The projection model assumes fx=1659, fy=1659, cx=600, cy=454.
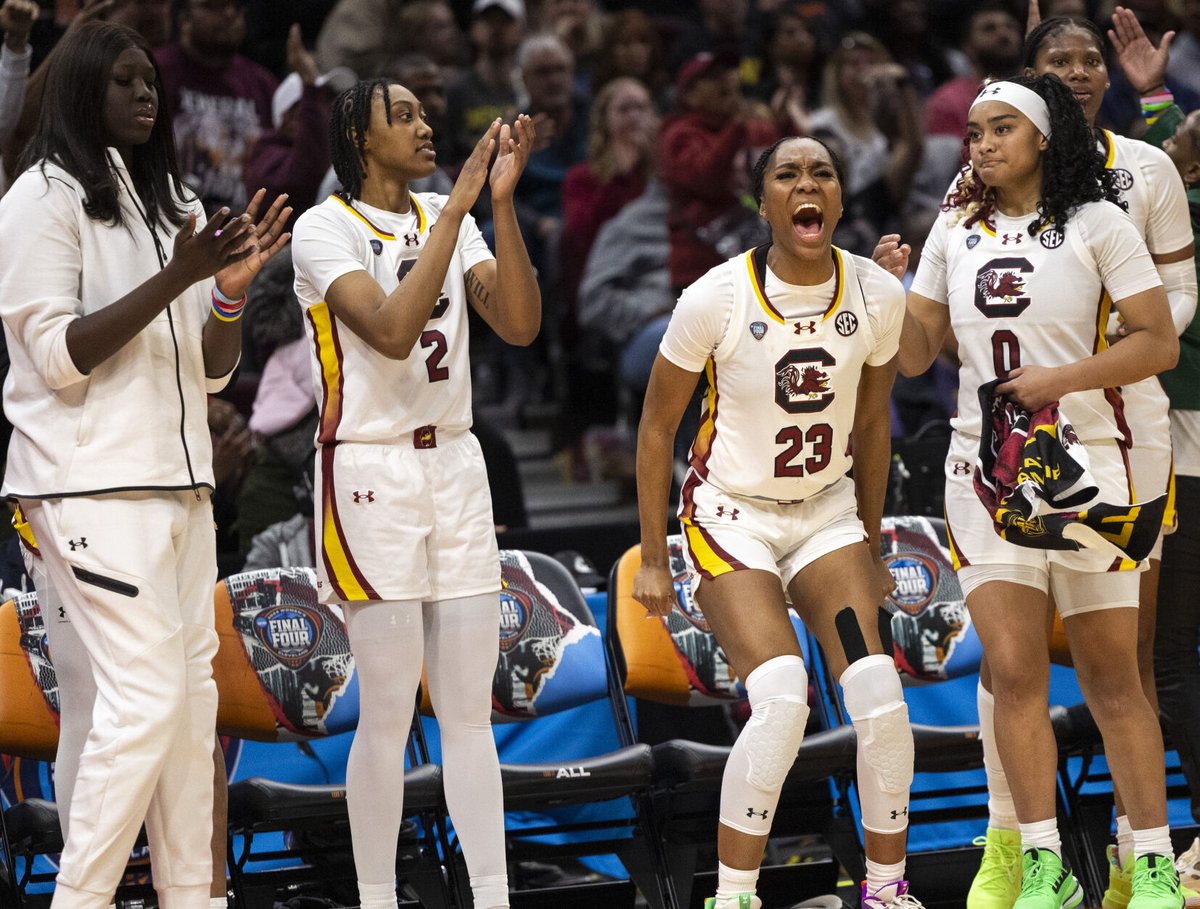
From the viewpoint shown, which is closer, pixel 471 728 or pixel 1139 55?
pixel 471 728

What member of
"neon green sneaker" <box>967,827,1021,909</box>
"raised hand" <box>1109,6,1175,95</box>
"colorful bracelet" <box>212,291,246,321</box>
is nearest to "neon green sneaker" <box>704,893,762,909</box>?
"neon green sneaker" <box>967,827,1021,909</box>

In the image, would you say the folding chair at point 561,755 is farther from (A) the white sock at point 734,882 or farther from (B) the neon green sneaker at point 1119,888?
(B) the neon green sneaker at point 1119,888

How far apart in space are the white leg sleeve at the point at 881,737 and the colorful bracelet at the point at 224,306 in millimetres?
1640

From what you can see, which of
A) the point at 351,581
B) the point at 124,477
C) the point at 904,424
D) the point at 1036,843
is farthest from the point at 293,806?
the point at 904,424

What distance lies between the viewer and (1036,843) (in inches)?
161

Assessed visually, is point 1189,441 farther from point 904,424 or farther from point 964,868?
point 904,424

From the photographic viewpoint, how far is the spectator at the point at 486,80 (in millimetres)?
8367

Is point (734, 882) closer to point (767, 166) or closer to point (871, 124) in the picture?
point (767, 166)

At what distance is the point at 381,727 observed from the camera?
12.9 ft

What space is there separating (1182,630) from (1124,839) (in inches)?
26.0

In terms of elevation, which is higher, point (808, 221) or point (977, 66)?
point (977, 66)

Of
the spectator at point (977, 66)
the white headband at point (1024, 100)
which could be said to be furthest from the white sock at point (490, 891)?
the spectator at point (977, 66)

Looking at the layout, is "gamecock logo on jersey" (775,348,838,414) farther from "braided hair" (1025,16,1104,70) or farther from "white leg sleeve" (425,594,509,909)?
"braided hair" (1025,16,1104,70)

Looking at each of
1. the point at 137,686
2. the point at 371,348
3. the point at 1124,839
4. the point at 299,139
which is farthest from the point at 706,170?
the point at 137,686
